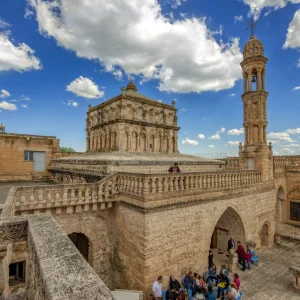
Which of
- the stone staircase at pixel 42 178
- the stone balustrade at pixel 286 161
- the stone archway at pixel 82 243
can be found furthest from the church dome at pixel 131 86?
the stone balustrade at pixel 286 161

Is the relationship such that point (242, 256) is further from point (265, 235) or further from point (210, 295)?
Result: point (265, 235)

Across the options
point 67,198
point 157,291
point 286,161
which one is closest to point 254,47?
point 286,161

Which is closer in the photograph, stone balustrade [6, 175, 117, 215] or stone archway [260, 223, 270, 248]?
stone balustrade [6, 175, 117, 215]

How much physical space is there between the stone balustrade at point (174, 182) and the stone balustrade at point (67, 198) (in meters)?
0.74

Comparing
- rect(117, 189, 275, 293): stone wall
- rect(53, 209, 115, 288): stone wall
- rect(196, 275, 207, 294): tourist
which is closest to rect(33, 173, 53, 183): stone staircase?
rect(53, 209, 115, 288): stone wall

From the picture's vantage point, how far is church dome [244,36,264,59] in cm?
1712

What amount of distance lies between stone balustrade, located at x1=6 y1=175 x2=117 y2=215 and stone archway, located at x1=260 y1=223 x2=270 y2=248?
479 inches

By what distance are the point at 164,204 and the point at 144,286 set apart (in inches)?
131

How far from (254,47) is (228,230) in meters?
14.5

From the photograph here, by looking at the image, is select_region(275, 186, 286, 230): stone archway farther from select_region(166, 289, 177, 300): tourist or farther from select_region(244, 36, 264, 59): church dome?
select_region(166, 289, 177, 300): tourist

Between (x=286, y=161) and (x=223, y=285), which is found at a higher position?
(x=286, y=161)

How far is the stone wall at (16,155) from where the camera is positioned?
18.0 meters

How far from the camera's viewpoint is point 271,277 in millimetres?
11352

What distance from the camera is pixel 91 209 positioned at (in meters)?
9.77
